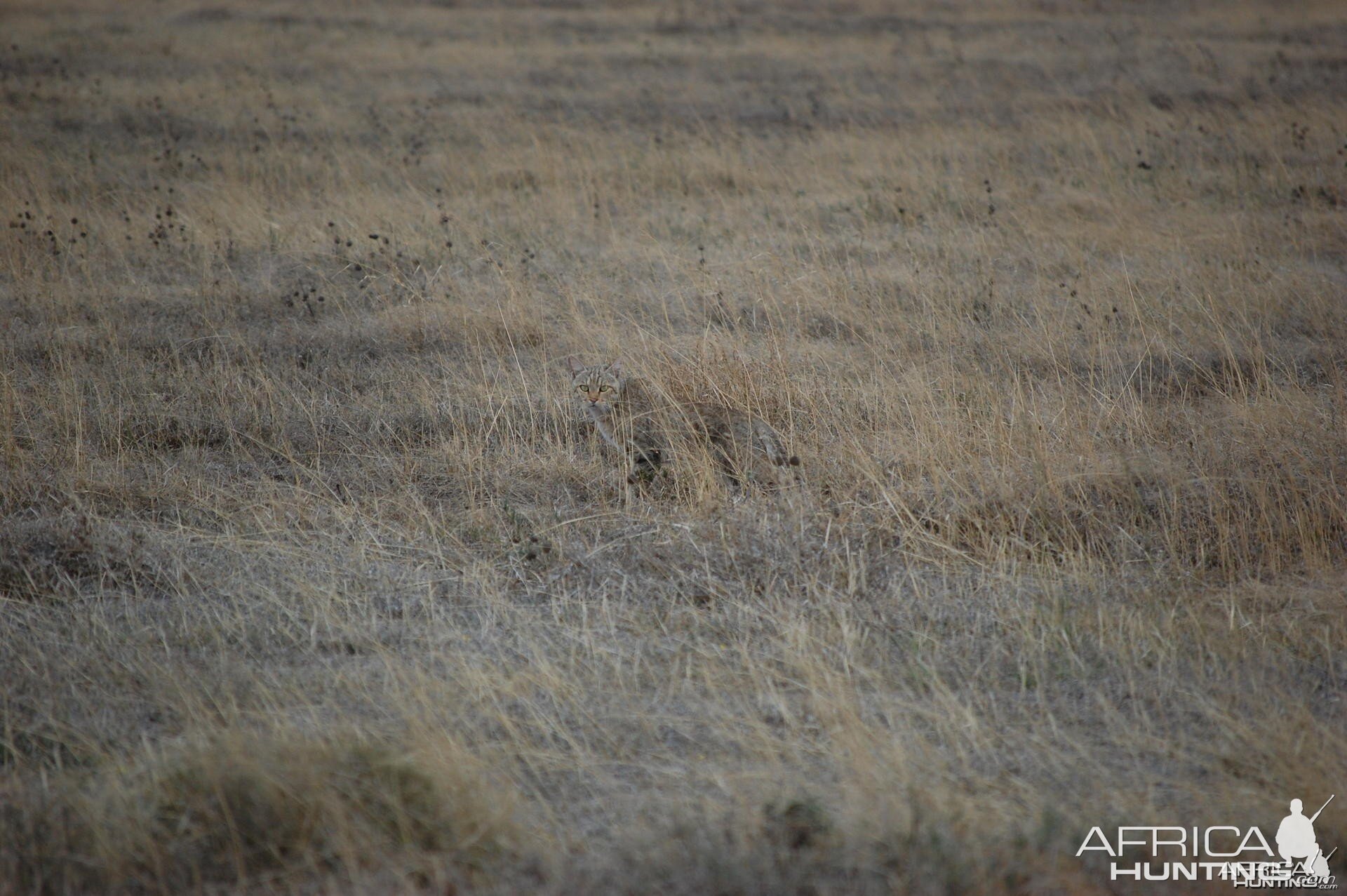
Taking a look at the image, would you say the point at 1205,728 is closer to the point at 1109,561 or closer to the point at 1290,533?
the point at 1109,561

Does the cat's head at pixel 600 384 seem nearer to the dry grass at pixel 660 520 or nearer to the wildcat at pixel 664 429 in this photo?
the wildcat at pixel 664 429

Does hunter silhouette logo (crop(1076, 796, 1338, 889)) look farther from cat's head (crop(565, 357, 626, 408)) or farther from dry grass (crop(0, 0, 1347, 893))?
cat's head (crop(565, 357, 626, 408))

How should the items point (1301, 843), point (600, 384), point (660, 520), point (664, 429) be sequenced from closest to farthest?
point (1301, 843) → point (660, 520) → point (664, 429) → point (600, 384)

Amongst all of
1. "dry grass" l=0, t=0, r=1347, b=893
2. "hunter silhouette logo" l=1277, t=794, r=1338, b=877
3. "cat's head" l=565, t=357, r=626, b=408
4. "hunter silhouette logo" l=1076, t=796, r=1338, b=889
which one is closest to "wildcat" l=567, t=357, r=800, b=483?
"cat's head" l=565, t=357, r=626, b=408

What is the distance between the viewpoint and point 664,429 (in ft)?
17.4

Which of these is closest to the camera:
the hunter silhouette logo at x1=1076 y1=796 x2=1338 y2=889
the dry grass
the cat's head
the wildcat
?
the hunter silhouette logo at x1=1076 y1=796 x2=1338 y2=889

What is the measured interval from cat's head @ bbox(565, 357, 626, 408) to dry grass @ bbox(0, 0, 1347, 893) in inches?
10.3

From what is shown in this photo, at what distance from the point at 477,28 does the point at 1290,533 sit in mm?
20553

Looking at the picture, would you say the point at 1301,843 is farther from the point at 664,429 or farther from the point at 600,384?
the point at 600,384

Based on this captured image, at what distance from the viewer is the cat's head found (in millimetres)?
5625

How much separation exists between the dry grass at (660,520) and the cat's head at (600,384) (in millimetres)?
261

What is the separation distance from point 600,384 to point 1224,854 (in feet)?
12.3

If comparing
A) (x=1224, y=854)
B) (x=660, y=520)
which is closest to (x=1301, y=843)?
(x=1224, y=854)

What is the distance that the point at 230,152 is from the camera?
37.9 ft
